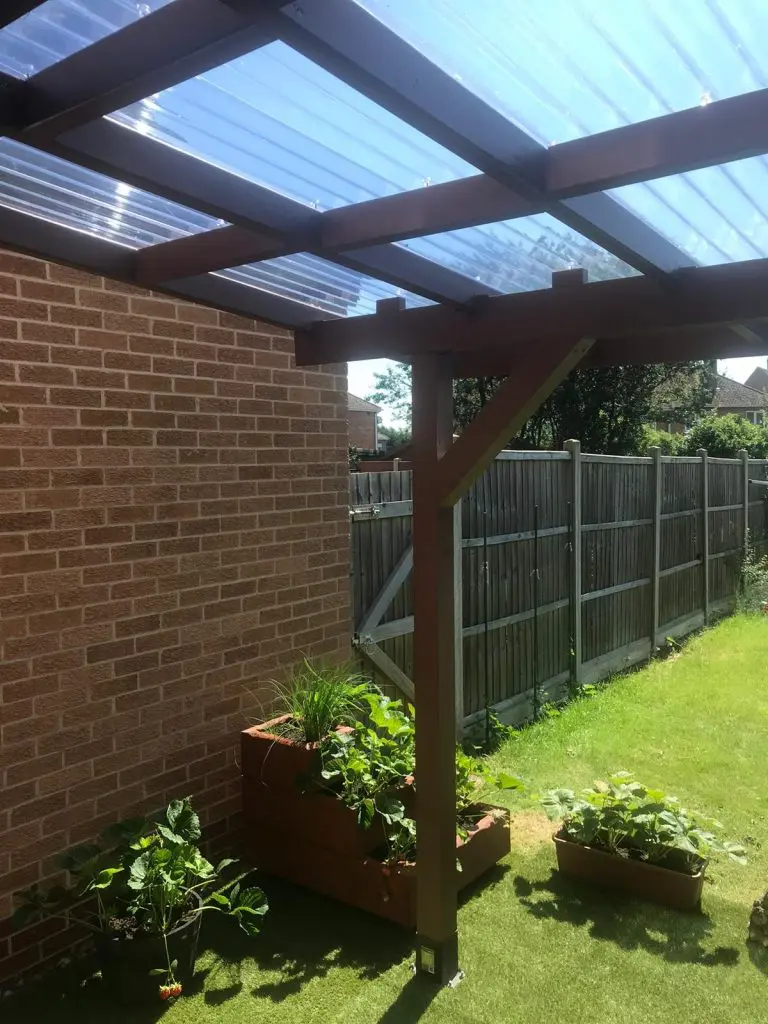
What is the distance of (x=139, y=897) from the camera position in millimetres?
3148

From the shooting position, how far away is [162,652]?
3.84 meters

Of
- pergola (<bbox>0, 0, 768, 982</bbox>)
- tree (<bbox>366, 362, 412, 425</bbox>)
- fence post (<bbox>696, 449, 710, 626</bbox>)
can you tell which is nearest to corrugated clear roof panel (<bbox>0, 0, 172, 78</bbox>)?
pergola (<bbox>0, 0, 768, 982</bbox>)

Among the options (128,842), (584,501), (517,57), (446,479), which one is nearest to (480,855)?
(128,842)

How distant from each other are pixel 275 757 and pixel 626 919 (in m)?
1.85

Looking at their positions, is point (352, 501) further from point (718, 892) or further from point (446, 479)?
point (718, 892)

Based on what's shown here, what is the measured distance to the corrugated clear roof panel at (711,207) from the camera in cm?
198

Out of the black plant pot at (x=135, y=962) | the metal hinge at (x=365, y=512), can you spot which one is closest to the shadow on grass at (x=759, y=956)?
the black plant pot at (x=135, y=962)

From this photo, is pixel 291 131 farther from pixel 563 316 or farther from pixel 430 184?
pixel 563 316

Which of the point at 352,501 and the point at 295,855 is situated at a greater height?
the point at 352,501

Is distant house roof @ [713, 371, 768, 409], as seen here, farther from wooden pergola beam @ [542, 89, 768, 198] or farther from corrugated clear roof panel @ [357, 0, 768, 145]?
corrugated clear roof panel @ [357, 0, 768, 145]

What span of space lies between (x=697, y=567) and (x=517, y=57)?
975cm

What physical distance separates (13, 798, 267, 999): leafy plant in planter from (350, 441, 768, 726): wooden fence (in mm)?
2023

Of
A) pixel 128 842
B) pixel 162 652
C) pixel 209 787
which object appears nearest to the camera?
pixel 128 842

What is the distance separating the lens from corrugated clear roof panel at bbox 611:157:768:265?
1.98 meters
